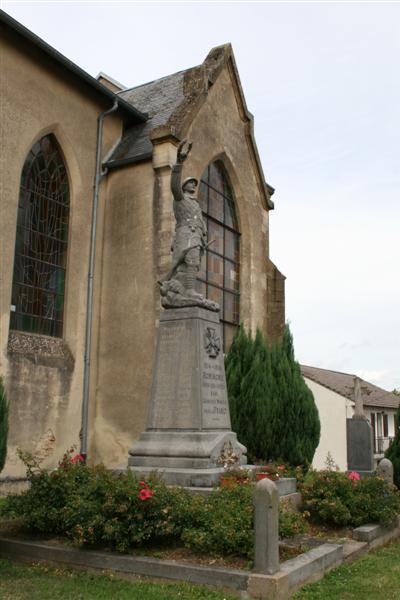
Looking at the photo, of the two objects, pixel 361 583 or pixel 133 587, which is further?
pixel 361 583

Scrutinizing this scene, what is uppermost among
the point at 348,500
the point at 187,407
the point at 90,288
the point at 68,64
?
the point at 68,64

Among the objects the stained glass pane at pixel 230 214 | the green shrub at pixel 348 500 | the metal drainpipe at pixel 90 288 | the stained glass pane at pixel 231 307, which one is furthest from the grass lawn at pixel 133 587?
the stained glass pane at pixel 230 214

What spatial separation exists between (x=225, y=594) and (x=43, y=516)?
2.42 meters

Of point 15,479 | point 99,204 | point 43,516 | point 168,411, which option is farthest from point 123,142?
point 43,516

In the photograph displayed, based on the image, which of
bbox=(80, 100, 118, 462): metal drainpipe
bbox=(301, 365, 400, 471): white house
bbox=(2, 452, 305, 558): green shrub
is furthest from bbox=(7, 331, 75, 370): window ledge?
bbox=(301, 365, 400, 471): white house

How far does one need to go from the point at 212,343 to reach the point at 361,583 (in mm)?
3461

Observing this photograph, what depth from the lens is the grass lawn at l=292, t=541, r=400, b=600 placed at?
5418 mm

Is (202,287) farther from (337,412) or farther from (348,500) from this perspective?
(337,412)

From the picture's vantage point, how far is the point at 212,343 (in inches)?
324

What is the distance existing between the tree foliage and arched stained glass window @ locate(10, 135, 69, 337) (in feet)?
13.8

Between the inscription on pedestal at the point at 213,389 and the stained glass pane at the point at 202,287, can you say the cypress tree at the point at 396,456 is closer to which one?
the inscription on pedestal at the point at 213,389

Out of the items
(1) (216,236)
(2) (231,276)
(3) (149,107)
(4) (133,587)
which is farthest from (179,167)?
(3) (149,107)

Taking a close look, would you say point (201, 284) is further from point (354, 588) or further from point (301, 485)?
point (354, 588)

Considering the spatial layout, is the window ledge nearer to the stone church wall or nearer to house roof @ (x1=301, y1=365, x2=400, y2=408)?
the stone church wall
